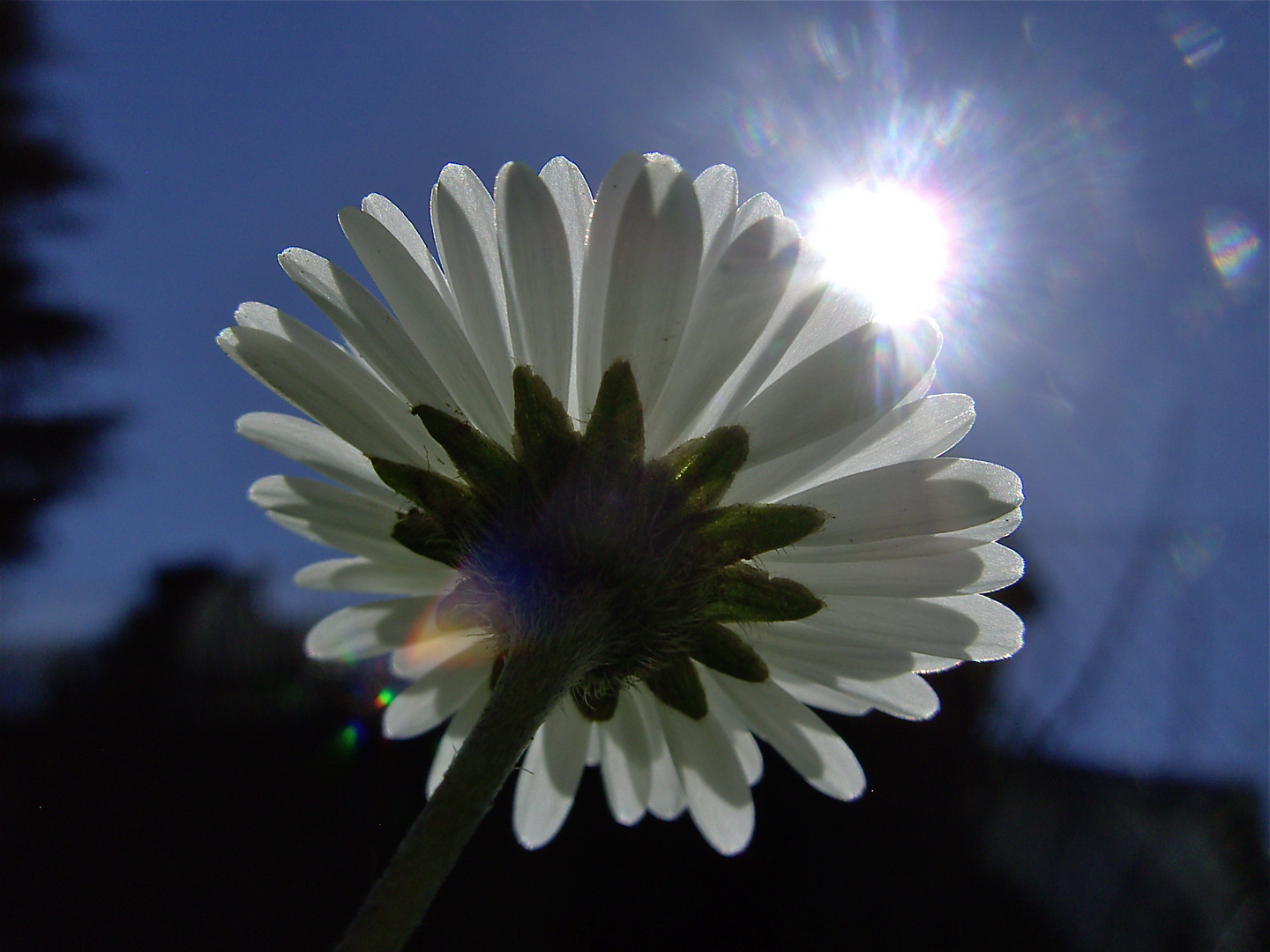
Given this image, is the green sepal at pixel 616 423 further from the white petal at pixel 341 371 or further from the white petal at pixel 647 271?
the white petal at pixel 341 371

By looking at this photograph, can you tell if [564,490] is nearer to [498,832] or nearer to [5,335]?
[498,832]

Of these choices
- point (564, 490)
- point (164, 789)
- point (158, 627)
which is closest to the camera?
point (564, 490)

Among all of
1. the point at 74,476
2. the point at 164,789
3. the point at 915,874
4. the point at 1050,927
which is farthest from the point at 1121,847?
the point at 74,476

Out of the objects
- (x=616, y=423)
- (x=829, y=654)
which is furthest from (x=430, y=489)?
(x=829, y=654)

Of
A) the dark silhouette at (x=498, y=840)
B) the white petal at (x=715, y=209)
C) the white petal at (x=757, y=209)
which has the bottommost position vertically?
the dark silhouette at (x=498, y=840)

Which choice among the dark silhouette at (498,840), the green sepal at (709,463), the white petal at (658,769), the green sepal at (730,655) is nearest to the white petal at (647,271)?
the green sepal at (709,463)

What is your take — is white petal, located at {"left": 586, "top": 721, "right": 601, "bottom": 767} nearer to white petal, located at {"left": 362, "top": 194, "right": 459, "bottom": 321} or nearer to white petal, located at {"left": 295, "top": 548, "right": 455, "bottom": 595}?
white petal, located at {"left": 295, "top": 548, "right": 455, "bottom": 595}

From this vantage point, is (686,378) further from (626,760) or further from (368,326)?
(626,760)
